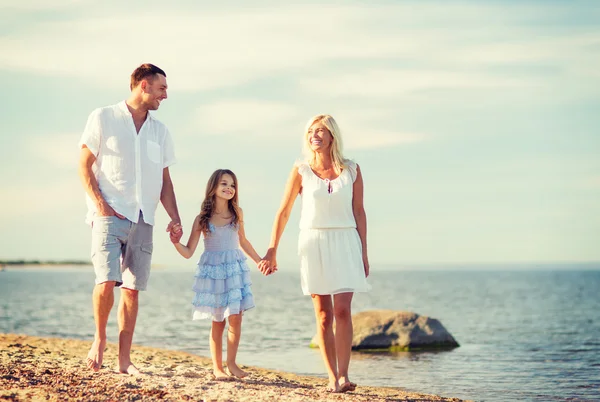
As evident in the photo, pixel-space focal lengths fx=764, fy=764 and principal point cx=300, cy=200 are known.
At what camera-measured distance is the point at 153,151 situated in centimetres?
692

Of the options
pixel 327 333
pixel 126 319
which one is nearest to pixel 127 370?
pixel 126 319

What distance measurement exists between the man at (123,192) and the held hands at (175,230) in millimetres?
322

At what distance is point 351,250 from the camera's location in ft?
23.0

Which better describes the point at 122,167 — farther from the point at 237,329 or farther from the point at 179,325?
the point at 179,325

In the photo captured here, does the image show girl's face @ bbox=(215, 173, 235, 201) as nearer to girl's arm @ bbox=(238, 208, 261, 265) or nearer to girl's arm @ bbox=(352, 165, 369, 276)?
girl's arm @ bbox=(238, 208, 261, 265)

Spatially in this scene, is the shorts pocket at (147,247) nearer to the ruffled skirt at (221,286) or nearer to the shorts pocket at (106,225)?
the shorts pocket at (106,225)

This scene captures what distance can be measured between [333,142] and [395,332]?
27.3ft

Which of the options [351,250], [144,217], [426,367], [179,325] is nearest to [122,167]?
[144,217]

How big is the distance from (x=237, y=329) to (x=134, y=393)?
4.99 feet

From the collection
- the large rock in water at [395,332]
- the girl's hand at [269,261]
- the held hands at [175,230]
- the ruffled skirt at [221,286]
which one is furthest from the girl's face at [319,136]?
the large rock in water at [395,332]

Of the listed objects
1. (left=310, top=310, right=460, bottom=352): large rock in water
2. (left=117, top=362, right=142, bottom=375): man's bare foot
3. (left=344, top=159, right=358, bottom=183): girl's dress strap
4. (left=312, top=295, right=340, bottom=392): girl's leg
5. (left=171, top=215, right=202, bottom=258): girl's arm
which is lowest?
(left=310, top=310, right=460, bottom=352): large rock in water

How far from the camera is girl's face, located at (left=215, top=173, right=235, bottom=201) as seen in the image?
24.6ft

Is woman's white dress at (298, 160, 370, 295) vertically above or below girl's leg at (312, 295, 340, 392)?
above

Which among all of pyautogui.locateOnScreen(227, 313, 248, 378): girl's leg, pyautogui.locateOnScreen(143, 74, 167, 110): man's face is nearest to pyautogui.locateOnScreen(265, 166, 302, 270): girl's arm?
pyautogui.locateOnScreen(227, 313, 248, 378): girl's leg
